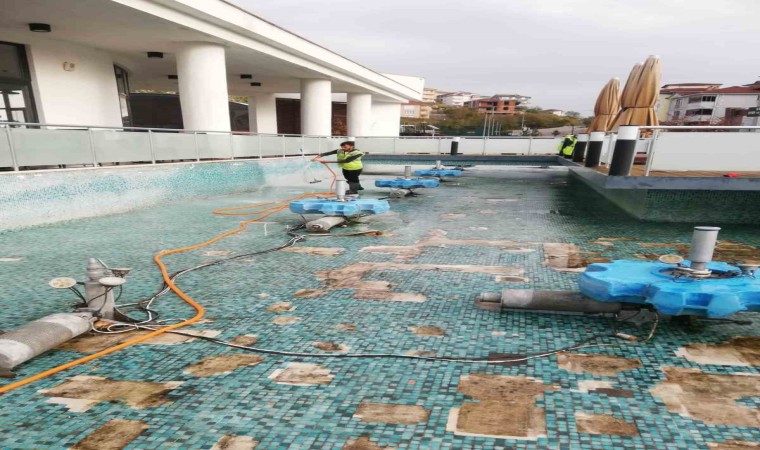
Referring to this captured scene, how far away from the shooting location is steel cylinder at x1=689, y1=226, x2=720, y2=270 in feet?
10.8

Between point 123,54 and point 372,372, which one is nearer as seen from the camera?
point 372,372

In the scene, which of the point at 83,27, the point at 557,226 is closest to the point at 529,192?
the point at 557,226

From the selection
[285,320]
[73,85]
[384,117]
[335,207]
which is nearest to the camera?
[285,320]

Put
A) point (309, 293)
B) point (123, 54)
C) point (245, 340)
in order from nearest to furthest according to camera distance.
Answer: point (245, 340), point (309, 293), point (123, 54)

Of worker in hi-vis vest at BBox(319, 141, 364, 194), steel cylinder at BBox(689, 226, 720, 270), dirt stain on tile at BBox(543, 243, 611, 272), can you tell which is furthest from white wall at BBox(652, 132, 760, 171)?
worker in hi-vis vest at BBox(319, 141, 364, 194)

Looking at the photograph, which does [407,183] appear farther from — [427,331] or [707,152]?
[427,331]

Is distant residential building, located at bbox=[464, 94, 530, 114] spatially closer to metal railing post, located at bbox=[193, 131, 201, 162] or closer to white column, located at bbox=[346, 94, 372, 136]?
white column, located at bbox=[346, 94, 372, 136]

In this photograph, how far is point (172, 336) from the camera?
3475mm

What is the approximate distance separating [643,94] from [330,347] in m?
10.5

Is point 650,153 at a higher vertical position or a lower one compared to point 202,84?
lower

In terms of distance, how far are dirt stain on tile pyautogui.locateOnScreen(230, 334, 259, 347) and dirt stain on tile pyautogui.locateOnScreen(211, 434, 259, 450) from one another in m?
1.11

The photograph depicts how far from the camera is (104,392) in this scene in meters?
2.68

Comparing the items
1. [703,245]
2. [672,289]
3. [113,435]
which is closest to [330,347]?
[113,435]

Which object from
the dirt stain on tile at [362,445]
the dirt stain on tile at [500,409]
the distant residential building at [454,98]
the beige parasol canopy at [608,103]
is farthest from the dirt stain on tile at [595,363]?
the distant residential building at [454,98]
